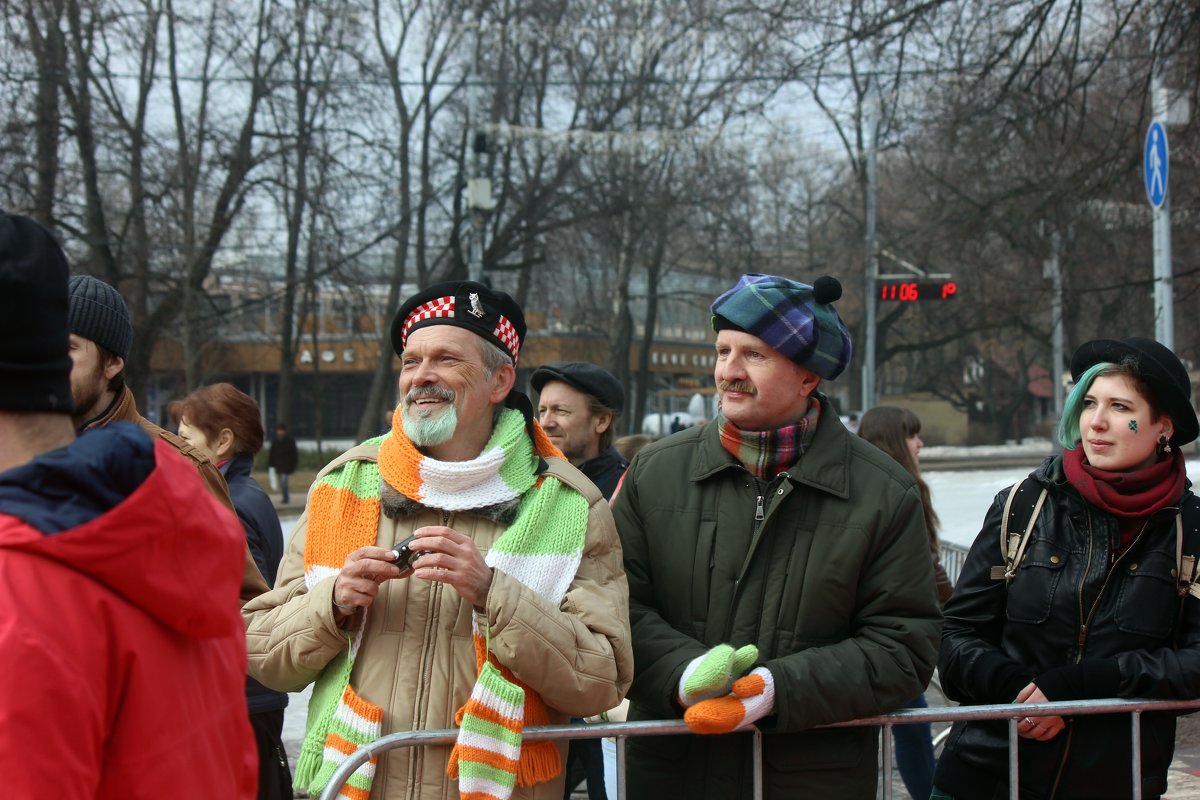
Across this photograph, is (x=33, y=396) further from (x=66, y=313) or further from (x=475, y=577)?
(x=475, y=577)

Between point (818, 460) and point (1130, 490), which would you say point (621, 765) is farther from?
point (1130, 490)

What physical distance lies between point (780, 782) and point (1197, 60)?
275 inches

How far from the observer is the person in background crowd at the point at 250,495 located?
356 centimetres

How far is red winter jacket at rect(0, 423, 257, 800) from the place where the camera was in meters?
1.28

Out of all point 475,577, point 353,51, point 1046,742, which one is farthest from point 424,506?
point 353,51

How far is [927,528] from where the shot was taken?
183 inches

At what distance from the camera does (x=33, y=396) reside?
4.68 ft

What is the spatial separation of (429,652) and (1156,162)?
21.6 feet

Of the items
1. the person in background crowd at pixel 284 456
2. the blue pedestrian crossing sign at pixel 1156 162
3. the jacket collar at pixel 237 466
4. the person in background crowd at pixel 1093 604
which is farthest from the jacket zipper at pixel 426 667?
the person in background crowd at pixel 284 456

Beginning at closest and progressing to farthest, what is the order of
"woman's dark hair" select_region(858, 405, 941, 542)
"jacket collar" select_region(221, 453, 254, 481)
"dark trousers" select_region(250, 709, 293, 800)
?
"dark trousers" select_region(250, 709, 293, 800)
"jacket collar" select_region(221, 453, 254, 481)
"woman's dark hair" select_region(858, 405, 941, 542)

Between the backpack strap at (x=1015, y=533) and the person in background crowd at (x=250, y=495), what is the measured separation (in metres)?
2.15

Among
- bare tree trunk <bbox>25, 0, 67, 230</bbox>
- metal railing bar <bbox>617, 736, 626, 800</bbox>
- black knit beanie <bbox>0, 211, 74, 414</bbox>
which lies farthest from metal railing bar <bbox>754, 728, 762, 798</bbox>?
bare tree trunk <bbox>25, 0, 67, 230</bbox>

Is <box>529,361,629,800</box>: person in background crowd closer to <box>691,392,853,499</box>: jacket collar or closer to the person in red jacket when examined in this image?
<box>691,392,853,499</box>: jacket collar

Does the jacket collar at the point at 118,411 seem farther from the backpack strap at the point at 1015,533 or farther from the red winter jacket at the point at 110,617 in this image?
the backpack strap at the point at 1015,533
